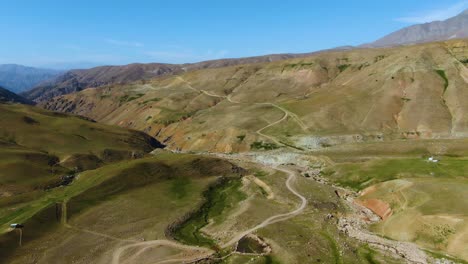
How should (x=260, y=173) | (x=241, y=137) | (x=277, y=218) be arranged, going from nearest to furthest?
(x=277, y=218), (x=260, y=173), (x=241, y=137)

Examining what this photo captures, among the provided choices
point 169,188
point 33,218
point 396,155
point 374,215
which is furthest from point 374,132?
point 33,218

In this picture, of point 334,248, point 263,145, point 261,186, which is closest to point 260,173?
point 261,186

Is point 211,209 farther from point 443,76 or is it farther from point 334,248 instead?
point 443,76

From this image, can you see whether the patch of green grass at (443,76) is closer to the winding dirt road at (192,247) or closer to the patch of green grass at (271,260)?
the winding dirt road at (192,247)

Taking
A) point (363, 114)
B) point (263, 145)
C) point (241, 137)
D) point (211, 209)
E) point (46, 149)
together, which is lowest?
point (211, 209)

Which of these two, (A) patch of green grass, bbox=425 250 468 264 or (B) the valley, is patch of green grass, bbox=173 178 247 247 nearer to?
(B) the valley

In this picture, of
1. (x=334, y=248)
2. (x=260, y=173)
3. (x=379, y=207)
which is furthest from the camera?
(x=260, y=173)

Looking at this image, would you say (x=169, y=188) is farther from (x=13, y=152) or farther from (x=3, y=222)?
(x=13, y=152)

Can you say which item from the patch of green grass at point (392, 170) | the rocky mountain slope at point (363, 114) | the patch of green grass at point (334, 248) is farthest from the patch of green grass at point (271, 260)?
the rocky mountain slope at point (363, 114)
